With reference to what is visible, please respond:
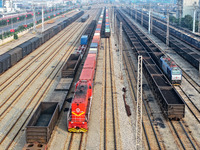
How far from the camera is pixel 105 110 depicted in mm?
30062

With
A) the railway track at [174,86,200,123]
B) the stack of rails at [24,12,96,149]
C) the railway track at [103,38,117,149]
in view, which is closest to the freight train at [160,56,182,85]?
the railway track at [174,86,200,123]

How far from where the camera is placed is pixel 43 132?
70.3 ft

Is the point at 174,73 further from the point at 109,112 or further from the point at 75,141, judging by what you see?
the point at 75,141

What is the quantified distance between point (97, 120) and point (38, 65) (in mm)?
27341

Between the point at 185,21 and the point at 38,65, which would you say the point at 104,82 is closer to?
the point at 38,65

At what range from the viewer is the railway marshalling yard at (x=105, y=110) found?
23.5m

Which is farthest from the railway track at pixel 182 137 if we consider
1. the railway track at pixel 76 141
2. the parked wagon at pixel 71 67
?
the parked wagon at pixel 71 67

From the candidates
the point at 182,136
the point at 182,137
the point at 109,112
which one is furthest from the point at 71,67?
the point at 182,137

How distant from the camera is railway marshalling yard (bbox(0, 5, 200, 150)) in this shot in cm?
2345

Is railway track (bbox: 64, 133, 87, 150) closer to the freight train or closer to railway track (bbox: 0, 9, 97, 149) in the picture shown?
railway track (bbox: 0, 9, 97, 149)

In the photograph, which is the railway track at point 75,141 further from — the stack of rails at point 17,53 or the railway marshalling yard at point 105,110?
the stack of rails at point 17,53

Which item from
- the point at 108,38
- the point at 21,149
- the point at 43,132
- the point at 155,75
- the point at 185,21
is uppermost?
the point at 185,21

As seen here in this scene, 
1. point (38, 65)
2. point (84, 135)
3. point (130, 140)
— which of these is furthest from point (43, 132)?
point (38, 65)

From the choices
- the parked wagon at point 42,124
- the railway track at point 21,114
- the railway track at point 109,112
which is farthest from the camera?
the railway track at point 21,114
